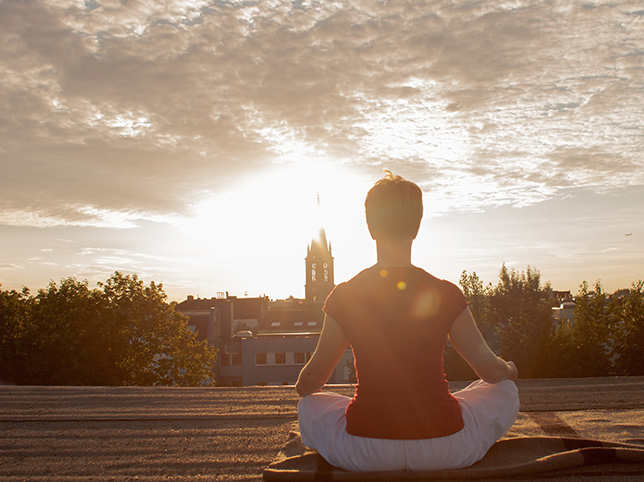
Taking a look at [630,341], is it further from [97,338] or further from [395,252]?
[97,338]

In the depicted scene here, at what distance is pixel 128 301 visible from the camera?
105ft

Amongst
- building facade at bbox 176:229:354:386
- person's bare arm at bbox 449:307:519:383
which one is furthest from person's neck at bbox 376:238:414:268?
building facade at bbox 176:229:354:386

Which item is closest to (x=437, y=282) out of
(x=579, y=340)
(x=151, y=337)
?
(x=579, y=340)

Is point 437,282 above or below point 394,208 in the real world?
below

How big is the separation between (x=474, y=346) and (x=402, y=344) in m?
0.45

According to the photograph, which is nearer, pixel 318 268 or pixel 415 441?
pixel 415 441

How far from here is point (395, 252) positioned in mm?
3344

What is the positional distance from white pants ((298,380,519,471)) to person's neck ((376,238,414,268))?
922 mm

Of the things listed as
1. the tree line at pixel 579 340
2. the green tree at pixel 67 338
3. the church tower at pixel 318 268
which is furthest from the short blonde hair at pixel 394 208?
the church tower at pixel 318 268

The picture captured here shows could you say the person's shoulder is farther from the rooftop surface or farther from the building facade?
the building facade

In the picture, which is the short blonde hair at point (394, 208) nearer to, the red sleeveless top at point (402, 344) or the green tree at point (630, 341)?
the red sleeveless top at point (402, 344)

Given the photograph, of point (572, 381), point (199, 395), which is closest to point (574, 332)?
point (572, 381)

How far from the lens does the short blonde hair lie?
3234mm

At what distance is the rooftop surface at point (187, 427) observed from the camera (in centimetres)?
393
